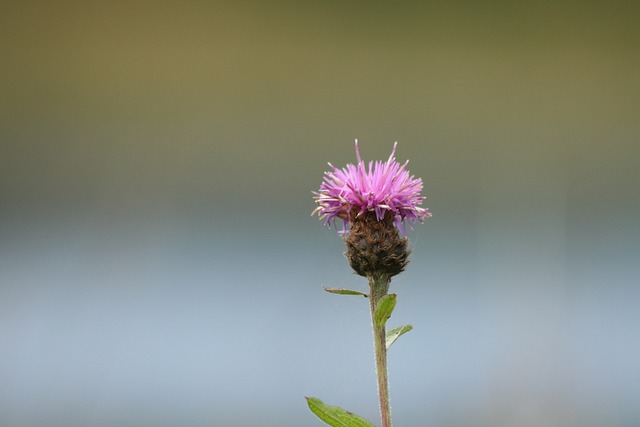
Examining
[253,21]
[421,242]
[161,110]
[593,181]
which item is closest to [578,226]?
[593,181]

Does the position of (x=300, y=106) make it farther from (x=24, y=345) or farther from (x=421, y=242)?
(x=24, y=345)

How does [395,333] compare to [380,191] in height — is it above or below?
below

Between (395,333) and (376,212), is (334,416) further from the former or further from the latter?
(376,212)

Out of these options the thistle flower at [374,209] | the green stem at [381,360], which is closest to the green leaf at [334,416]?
the green stem at [381,360]

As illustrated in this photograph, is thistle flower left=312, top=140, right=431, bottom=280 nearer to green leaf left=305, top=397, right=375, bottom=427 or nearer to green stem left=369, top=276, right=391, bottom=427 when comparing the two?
green stem left=369, top=276, right=391, bottom=427

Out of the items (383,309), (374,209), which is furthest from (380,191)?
(383,309)

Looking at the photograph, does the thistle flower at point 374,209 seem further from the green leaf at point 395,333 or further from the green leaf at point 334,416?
the green leaf at point 334,416
